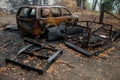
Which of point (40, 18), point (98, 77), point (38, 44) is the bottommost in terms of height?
point (98, 77)

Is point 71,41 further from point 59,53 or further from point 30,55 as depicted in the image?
point 30,55

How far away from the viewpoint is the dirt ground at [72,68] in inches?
232

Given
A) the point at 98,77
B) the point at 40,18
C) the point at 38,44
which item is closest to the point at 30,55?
the point at 38,44

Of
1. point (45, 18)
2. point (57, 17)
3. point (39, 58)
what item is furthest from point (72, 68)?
point (57, 17)

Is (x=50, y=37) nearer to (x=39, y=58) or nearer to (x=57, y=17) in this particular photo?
(x=57, y=17)

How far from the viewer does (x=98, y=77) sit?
5926 millimetres

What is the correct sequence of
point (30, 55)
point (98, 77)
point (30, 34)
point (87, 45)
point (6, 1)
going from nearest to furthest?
1. point (98, 77)
2. point (30, 55)
3. point (87, 45)
4. point (30, 34)
5. point (6, 1)

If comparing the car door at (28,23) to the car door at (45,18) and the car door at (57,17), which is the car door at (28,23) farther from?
the car door at (57,17)

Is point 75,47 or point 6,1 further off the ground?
point 6,1

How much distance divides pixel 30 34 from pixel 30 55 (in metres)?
2.38

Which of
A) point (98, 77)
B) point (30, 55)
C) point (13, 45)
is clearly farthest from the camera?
point (13, 45)

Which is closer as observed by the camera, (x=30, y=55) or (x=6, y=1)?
(x=30, y=55)

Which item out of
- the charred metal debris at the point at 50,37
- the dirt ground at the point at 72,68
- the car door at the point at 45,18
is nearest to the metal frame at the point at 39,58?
the charred metal debris at the point at 50,37

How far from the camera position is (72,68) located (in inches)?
257
